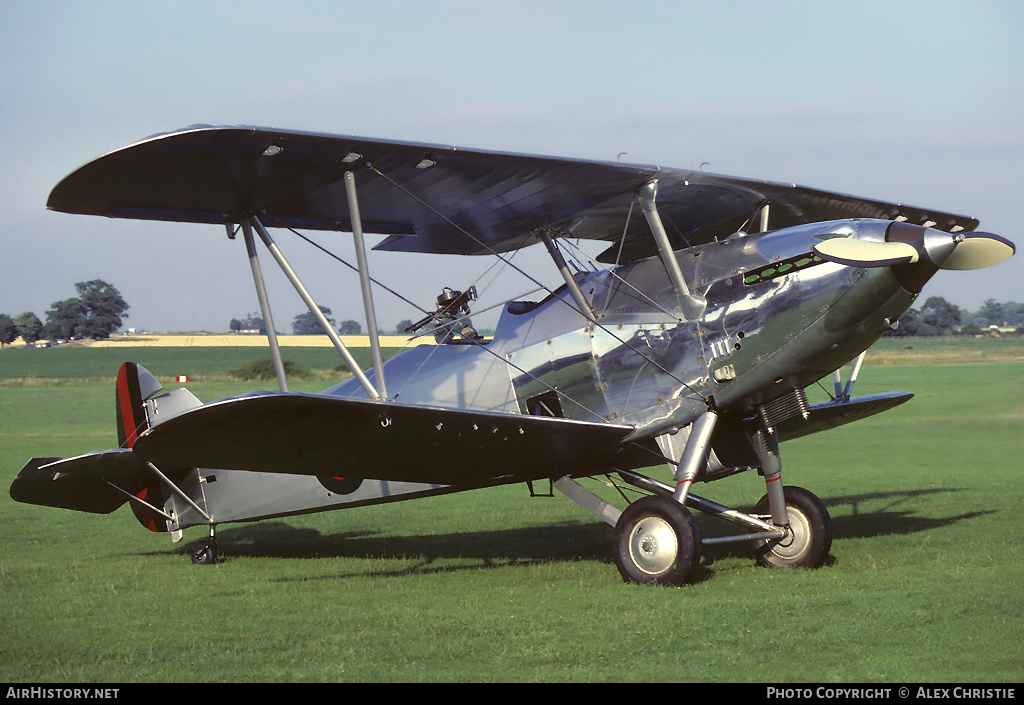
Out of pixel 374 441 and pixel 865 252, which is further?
pixel 374 441

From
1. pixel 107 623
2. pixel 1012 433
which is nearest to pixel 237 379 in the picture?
pixel 1012 433

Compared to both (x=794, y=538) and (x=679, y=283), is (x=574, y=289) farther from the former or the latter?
(x=794, y=538)

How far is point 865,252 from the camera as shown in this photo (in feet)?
23.2

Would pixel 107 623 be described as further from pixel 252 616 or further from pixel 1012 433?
pixel 1012 433

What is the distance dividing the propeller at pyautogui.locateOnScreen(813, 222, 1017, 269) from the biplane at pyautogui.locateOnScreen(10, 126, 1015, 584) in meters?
0.02

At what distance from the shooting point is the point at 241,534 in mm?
11859

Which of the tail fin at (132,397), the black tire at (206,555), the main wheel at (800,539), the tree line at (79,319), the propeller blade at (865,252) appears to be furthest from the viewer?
the tree line at (79,319)

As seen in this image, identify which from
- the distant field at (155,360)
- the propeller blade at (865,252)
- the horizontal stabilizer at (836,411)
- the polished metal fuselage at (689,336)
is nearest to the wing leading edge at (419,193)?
the polished metal fuselage at (689,336)

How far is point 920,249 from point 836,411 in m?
2.92

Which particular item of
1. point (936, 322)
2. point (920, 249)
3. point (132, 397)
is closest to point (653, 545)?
point (920, 249)

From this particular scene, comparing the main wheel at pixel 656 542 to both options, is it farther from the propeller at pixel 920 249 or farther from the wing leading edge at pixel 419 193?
the wing leading edge at pixel 419 193

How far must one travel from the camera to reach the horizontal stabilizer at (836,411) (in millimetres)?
9477

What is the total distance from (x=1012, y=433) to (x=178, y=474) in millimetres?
20266

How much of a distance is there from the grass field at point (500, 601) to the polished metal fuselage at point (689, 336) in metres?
1.51
